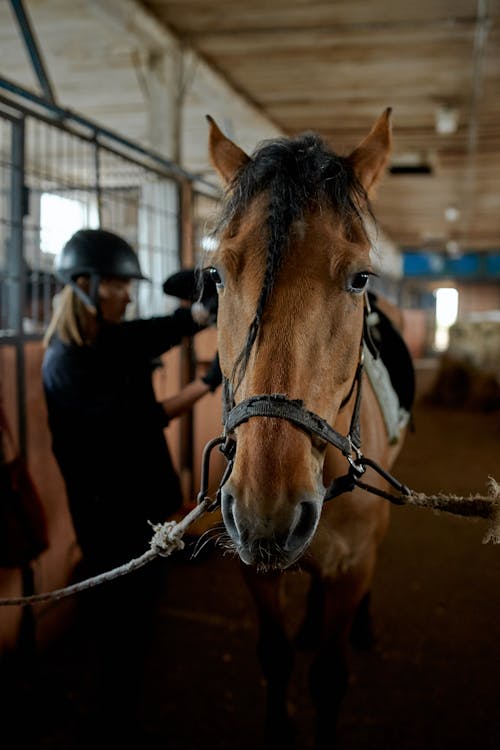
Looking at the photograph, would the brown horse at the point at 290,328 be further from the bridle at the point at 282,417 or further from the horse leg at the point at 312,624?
the horse leg at the point at 312,624

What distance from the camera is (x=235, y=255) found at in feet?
4.39

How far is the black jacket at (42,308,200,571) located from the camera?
2080mm

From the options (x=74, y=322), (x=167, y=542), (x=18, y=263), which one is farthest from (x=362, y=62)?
(x=167, y=542)

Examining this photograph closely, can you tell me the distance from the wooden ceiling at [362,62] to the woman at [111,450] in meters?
Result: 2.58

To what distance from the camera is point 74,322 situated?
212 centimetres

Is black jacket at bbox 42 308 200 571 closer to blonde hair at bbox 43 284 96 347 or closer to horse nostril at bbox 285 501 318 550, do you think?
blonde hair at bbox 43 284 96 347

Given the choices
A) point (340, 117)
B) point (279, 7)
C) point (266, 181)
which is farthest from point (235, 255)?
point (340, 117)

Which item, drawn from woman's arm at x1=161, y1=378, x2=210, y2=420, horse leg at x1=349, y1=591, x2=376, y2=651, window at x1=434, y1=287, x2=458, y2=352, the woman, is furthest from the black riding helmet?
window at x1=434, y1=287, x2=458, y2=352

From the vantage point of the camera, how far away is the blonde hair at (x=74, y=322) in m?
2.11

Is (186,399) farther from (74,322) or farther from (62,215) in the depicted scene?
(62,215)

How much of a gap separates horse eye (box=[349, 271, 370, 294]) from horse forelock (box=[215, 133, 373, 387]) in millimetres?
112

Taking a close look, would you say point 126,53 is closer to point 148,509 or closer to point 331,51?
point 331,51

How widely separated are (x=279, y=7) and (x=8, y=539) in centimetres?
441

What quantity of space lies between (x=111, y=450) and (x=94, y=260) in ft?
2.56
